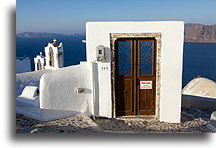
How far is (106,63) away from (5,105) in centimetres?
352

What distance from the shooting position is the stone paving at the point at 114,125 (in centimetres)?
489

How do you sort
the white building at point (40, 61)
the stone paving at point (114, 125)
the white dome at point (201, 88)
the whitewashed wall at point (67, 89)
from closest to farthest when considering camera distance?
1. the stone paving at point (114, 125)
2. the whitewashed wall at point (67, 89)
3. the white dome at point (201, 88)
4. the white building at point (40, 61)

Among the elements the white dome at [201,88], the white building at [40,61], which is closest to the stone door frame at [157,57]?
the white dome at [201,88]

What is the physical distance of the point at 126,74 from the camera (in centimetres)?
613

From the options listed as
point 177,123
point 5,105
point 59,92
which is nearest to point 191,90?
point 177,123

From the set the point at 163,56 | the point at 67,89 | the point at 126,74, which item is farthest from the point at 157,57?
the point at 67,89

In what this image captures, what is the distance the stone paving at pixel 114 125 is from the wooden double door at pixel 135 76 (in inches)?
12.6

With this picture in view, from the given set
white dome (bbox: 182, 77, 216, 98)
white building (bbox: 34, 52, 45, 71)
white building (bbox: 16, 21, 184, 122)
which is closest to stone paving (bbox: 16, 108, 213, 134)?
white building (bbox: 16, 21, 184, 122)

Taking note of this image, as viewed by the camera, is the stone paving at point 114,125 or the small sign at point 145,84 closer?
the stone paving at point 114,125

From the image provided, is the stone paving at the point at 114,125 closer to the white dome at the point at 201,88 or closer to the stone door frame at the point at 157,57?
the stone door frame at the point at 157,57

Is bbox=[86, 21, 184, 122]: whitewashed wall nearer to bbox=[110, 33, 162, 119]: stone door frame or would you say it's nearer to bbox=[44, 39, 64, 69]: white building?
bbox=[110, 33, 162, 119]: stone door frame

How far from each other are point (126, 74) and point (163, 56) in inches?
41.0

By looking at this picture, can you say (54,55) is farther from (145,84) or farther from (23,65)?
(145,84)

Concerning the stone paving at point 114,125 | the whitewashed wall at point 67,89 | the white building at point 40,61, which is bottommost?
the stone paving at point 114,125
